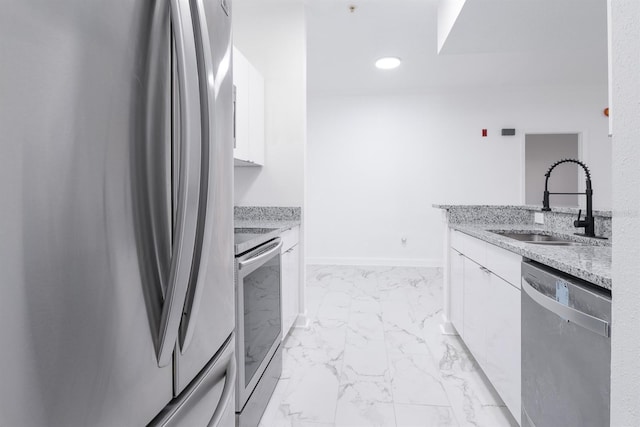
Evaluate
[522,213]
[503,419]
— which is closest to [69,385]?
[503,419]

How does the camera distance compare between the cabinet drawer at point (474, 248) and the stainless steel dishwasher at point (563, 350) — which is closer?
the stainless steel dishwasher at point (563, 350)

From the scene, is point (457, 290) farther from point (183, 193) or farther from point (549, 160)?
point (549, 160)

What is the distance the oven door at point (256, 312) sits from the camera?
1272 mm

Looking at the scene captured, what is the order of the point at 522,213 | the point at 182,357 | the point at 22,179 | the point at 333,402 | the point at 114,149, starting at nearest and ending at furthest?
1. the point at 22,179
2. the point at 114,149
3. the point at 182,357
4. the point at 333,402
5. the point at 522,213

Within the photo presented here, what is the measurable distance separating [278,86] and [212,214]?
7.25 feet

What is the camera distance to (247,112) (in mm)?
2289

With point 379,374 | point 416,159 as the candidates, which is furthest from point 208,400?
point 416,159

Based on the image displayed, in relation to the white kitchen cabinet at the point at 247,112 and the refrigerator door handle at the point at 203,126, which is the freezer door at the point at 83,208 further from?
the white kitchen cabinet at the point at 247,112

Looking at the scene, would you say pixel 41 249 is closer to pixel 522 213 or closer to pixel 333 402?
pixel 333 402

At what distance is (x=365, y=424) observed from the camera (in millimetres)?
1508

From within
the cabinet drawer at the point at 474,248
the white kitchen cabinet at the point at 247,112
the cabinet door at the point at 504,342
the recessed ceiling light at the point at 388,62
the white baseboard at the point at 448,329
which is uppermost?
the recessed ceiling light at the point at 388,62

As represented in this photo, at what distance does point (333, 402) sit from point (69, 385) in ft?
4.95

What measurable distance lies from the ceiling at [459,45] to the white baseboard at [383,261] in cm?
253

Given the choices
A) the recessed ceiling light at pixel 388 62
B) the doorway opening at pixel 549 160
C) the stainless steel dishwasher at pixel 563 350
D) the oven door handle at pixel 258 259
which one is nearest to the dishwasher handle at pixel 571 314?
the stainless steel dishwasher at pixel 563 350
